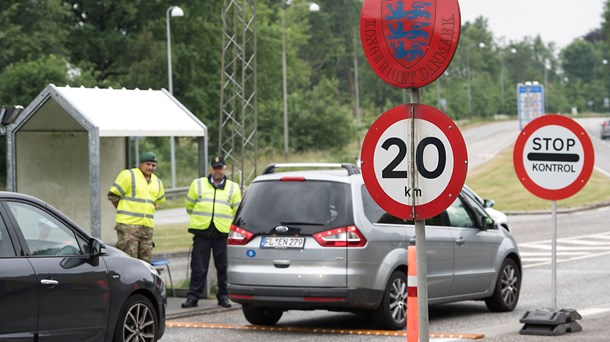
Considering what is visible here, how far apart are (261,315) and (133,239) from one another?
1.95 m

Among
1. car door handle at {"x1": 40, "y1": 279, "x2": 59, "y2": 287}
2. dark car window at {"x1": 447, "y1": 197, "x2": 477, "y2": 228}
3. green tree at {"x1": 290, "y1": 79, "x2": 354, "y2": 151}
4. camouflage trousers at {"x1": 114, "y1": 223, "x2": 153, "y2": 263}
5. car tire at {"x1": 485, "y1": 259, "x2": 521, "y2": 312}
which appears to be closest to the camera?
car door handle at {"x1": 40, "y1": 279, "x2": 59, "y2": 287}

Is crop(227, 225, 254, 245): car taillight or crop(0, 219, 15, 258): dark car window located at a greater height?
crop(0, 219, 15, 258): dark car window

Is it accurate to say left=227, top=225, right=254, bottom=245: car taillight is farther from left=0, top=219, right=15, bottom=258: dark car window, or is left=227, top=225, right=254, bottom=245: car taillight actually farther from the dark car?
left=0, top=219, right=15, bottom=258: dark car window

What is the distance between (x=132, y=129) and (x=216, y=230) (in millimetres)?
1622

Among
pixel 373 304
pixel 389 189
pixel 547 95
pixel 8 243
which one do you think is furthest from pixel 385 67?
pixel 547 95

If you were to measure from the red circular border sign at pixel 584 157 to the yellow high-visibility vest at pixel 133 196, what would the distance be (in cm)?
464

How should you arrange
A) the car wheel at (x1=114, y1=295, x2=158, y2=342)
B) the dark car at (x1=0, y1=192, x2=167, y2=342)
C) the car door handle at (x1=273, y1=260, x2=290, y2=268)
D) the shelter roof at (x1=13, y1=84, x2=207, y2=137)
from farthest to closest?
the shelter roof at (x1=13, y1=84, x2=207, y2=137) → the car door handle at (x1=273, y1=260, x2=290, y2=268) → the car wheel at (x1=114, y1=295, x2=158, y2=342) → the dark car at (x1=0, y1=192, x2=167, y2=342)

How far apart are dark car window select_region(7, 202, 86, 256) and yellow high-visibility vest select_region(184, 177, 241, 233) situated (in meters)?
5.68

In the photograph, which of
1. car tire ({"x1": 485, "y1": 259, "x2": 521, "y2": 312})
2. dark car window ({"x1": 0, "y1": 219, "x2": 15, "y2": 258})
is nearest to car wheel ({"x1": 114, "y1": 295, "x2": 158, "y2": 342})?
dark car window ({"x1": 0, "y1": 219, "x2": 15, "y2": 258})

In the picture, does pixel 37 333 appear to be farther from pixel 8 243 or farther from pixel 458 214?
pixel 458 214

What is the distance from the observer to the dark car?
30.6 ft

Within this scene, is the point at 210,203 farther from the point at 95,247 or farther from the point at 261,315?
the point at 95,247

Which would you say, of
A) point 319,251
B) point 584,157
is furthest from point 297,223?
point 584,157

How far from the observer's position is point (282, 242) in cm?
1352
